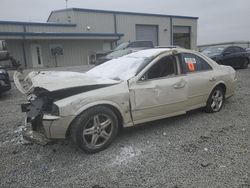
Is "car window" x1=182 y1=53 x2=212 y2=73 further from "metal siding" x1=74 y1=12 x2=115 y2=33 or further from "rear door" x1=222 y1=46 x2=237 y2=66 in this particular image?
"metal siding" x1=74 y1=12 x2=115 y2=33

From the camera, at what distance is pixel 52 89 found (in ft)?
10.4

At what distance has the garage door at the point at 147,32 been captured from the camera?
28717mm

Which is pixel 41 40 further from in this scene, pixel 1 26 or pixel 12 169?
pixel 12 169

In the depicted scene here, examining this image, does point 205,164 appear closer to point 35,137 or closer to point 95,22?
point 35,137

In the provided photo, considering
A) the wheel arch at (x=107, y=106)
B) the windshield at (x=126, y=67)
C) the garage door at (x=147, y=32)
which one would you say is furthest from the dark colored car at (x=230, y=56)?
the garage door at (x=147, y=32)

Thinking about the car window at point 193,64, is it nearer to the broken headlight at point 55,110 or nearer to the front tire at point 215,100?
the front tire at point 215,100

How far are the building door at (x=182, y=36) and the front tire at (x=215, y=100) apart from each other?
94.2 feet

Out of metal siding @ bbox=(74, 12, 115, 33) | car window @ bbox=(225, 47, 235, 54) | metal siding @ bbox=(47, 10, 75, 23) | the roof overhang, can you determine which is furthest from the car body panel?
→ metal siding @ bbox=(47, 10, 75, 23)

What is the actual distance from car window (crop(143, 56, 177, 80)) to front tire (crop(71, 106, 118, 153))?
0.98 meters

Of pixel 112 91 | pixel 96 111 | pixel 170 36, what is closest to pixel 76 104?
pixel 96 111

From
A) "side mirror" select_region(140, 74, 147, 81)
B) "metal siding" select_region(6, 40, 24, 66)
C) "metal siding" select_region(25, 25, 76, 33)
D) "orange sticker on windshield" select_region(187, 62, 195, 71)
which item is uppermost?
"metal siding" select_region(25, 25, 76, 33)

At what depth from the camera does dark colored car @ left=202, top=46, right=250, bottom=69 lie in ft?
42.1

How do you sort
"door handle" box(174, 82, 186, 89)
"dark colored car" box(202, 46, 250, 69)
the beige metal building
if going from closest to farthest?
"door handle" box(174, 82, 186, 89), "dark colored car" box(202, 46, 250, 69), the beige metal building

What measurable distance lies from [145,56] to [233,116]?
2.41 metres
